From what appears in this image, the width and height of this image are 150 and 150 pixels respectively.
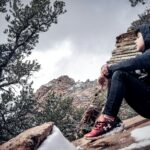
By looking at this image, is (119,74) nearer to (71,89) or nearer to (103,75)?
(103,75)

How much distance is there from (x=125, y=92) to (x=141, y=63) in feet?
1.32

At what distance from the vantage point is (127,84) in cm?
388

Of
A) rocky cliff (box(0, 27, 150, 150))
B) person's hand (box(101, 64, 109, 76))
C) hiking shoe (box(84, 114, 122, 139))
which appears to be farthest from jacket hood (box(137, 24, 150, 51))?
rocky cliff (box(0, 27, 150, 150))

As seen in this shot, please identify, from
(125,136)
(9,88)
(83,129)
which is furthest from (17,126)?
(125,136)

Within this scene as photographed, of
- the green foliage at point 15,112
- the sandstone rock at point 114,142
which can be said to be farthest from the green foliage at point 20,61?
the sandstone rock at point 114,142

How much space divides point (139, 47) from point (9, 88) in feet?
44.3

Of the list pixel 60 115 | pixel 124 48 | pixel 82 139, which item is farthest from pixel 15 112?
pixel 82 139

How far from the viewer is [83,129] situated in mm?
8922

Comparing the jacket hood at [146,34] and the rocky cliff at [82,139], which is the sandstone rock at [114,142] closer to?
the rocky cliff at [82,139]

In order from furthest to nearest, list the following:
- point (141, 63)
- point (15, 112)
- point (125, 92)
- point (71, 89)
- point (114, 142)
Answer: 1. point (71, 89)
2. point (15, 112)
3. point (114, 142)
4. point (125, 92)
5. point (141, 63)

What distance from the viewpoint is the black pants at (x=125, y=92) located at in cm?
382

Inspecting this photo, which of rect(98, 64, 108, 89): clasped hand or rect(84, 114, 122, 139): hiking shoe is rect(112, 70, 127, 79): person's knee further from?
rect(84, 114, 122, 139): hiking shoe

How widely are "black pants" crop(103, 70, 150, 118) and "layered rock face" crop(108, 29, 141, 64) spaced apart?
8161mm

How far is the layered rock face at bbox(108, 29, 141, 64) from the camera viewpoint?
12495 mm
